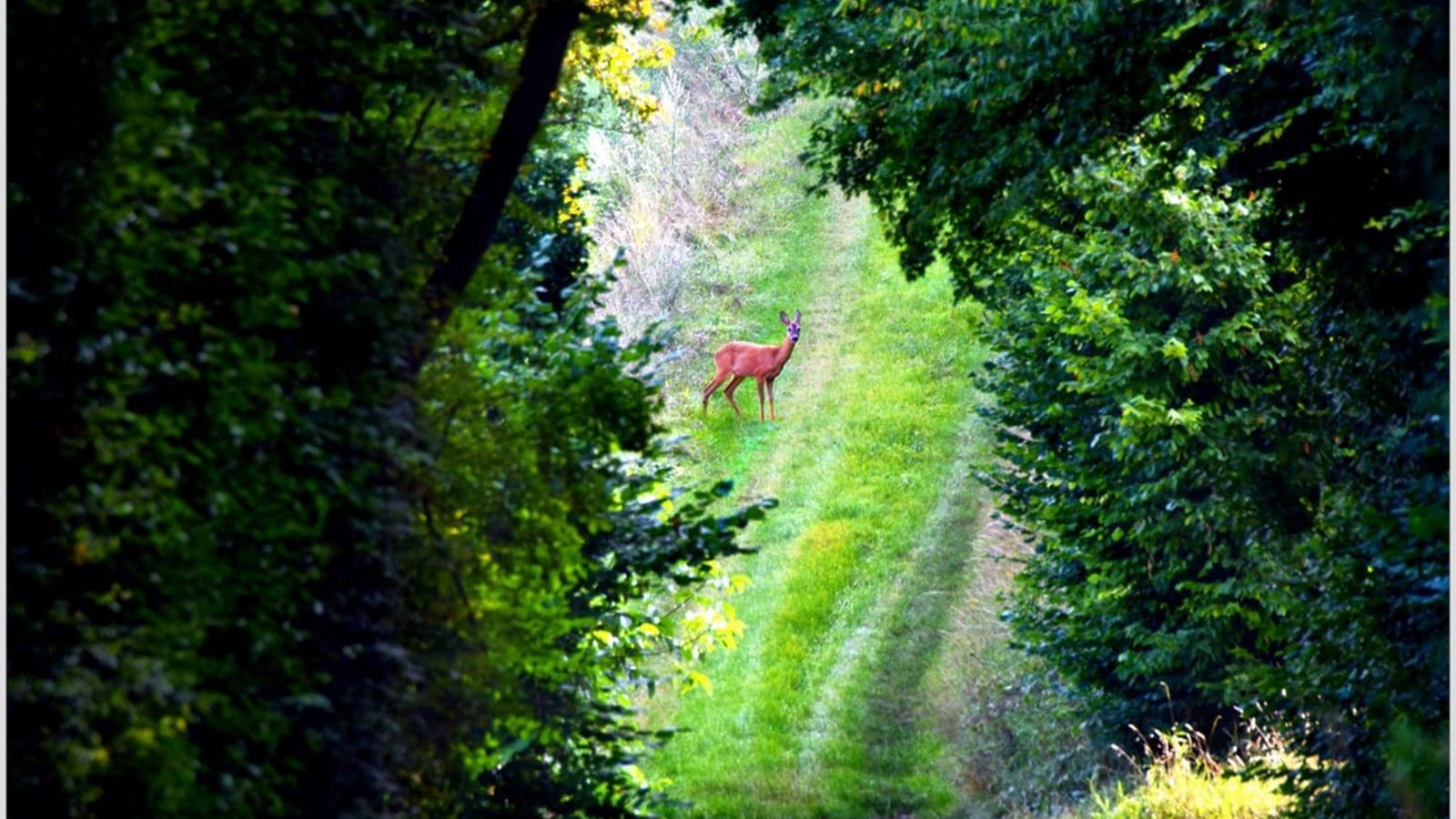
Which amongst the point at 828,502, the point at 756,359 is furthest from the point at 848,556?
the point at 756,359

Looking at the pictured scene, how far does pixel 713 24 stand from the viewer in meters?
13.8

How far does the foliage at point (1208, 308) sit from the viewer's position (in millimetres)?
7090

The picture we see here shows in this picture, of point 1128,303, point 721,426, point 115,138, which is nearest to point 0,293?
point 115,138

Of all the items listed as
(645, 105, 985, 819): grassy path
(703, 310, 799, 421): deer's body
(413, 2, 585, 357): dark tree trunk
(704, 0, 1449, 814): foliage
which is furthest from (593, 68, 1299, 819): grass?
(413, 2, 585, 357): dark tree trunk

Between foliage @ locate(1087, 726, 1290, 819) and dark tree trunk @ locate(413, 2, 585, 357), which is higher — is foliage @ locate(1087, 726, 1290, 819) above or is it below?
below

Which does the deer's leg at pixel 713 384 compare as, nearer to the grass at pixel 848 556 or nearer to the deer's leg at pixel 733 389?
the deer's leg at pixel 733 389

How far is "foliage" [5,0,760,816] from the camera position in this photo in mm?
4145

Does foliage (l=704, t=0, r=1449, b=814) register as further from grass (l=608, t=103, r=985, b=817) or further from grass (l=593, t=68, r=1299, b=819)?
grass (l=608, t=103, r=985, b=817)

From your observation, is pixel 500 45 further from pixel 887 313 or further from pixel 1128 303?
pixel 887 313

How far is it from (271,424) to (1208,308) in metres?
9.72

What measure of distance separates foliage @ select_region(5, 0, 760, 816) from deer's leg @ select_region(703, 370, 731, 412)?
18289 millimetres

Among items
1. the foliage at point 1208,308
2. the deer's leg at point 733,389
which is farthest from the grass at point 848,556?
the foliage at point 1208,308

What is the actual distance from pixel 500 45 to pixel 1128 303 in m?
7.26

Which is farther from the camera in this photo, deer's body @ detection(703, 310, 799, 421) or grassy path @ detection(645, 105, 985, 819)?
deer's body @ detection(703, 310, 799, 421)
